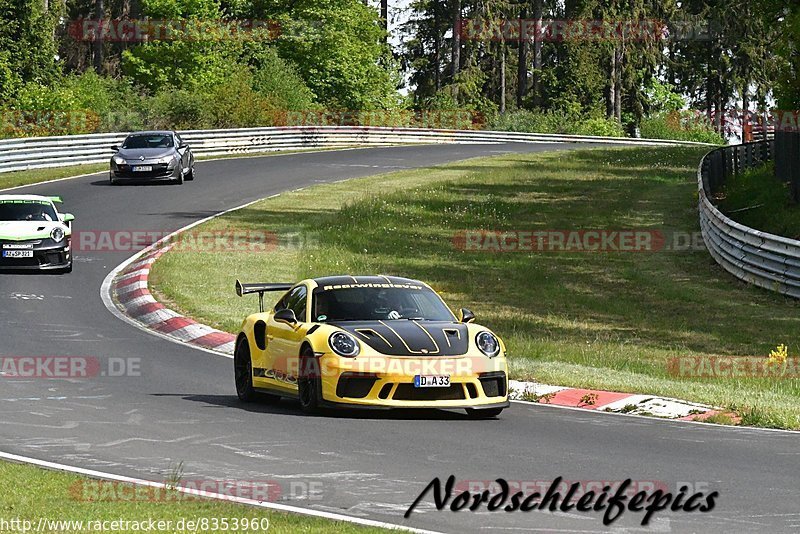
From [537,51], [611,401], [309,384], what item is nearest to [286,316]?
[309,384]

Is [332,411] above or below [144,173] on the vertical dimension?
above

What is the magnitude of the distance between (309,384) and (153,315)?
9.40m

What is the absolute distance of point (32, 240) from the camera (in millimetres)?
26938

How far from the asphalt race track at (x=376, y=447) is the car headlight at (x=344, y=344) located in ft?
1.98

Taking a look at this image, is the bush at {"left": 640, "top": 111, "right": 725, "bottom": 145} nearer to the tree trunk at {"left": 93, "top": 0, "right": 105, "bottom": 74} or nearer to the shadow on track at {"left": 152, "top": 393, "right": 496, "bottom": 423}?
the tree trunk at {"left": 93, "top": 0, "right": 105, "bottom": 74}

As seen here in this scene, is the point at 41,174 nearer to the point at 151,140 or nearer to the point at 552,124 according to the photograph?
the point at 151,140

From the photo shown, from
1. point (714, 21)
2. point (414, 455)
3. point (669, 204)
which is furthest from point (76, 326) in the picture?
point (714, 21)

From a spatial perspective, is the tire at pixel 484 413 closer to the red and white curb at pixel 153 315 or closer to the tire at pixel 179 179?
the red and white curb at pixel 153 315

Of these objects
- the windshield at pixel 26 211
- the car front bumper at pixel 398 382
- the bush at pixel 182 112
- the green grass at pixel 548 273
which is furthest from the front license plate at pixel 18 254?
the bush at pixel 182 112

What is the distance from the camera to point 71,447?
37.0 feet

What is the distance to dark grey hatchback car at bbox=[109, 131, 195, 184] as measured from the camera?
40.8 meters

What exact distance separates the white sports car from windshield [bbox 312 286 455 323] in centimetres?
1389

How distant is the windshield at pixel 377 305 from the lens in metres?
14.0

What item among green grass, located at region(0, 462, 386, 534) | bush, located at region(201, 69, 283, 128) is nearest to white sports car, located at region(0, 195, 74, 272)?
green grass, located at region(0, 462, 386, 534)
